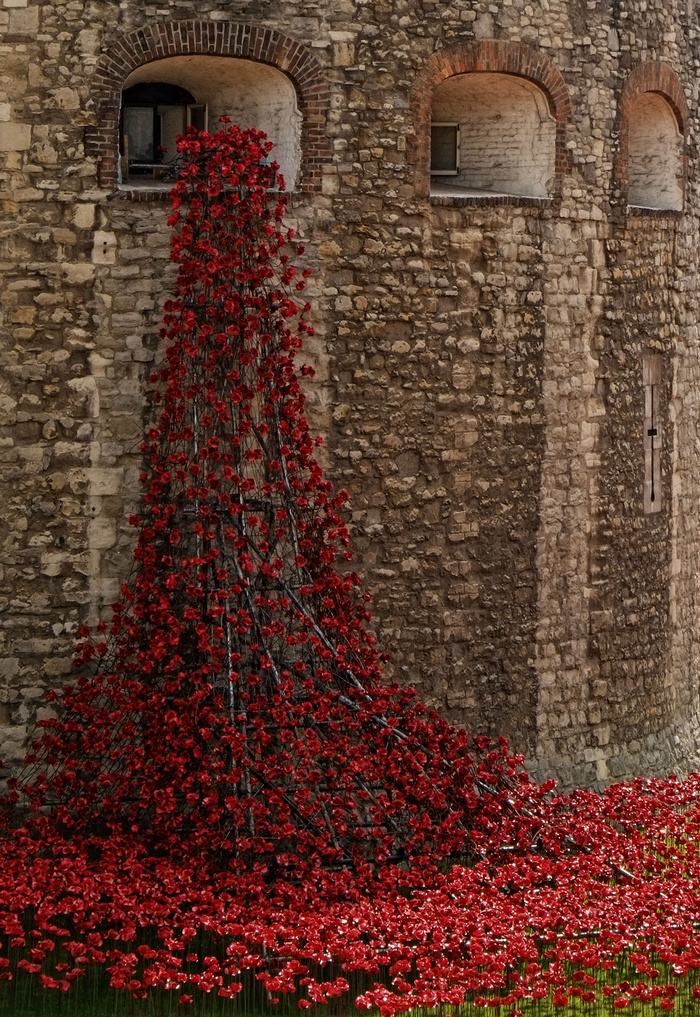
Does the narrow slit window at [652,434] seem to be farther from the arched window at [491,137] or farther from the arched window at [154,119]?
the arched window at [154,119]

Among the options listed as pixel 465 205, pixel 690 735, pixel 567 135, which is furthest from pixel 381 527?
pixel 690 735

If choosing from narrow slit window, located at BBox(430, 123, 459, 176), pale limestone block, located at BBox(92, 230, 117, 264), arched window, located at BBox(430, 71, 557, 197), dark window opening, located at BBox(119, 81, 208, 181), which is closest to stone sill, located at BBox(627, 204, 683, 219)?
arched window, located at BBox(430, 71, 557, 197)

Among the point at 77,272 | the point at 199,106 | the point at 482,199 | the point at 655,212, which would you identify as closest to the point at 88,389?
the point at 77,272

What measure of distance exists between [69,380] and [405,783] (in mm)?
2712

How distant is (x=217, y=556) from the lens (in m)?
8.14

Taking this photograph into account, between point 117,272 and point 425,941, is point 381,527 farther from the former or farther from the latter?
point 425,941

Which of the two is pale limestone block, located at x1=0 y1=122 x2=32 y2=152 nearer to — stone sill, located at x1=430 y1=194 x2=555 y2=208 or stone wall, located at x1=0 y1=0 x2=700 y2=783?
stone wall, located at x1=0 y1=0 x2=700 y2=783

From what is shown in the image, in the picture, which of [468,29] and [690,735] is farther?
[690,735]

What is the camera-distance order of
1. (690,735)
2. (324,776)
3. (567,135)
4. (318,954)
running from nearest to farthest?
(318,954), (324,776), (567,135), (690,735)

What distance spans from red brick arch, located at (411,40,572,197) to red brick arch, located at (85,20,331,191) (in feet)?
2.20

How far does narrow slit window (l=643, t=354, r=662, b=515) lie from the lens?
10.8 metres

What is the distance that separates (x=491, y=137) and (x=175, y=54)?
2.34 meters

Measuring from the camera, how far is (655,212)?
10648mm

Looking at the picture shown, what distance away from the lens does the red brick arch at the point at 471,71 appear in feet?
29.5
